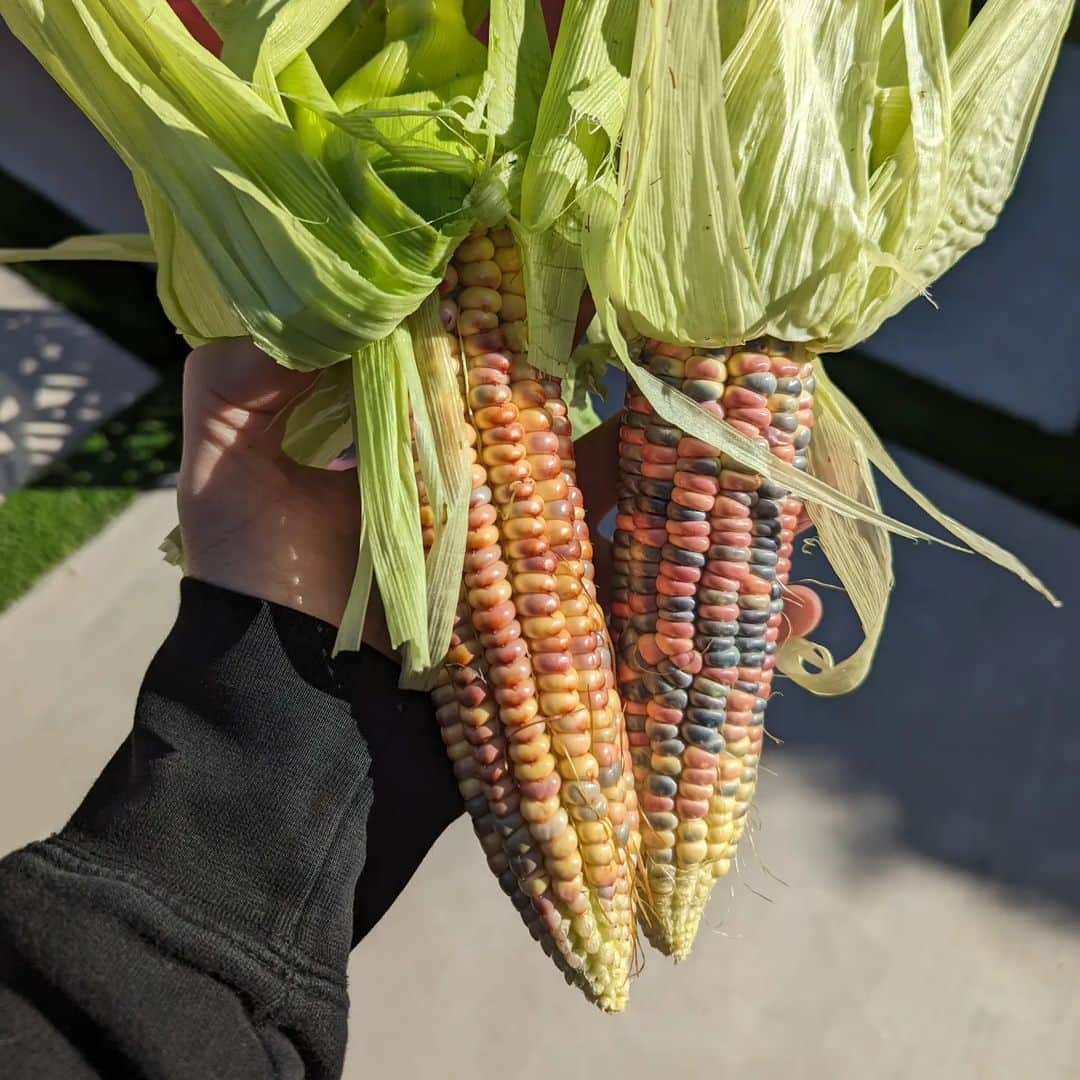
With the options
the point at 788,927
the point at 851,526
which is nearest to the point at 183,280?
the point at 851,526

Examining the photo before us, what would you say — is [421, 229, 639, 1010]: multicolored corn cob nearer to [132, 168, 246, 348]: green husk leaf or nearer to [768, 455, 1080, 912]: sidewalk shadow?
[132, 168, 246, 348]: green husk leaf

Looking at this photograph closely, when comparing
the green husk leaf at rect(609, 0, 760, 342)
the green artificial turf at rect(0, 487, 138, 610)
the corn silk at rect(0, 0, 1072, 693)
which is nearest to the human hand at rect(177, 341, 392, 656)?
the corn silk at rect(0, 0, 1072, 693)

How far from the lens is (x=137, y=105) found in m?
0.86

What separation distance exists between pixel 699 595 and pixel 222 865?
1.79ft

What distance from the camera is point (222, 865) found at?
0.99m

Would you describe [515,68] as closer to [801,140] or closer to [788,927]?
[801,140]

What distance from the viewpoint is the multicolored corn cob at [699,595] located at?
0.99 meters

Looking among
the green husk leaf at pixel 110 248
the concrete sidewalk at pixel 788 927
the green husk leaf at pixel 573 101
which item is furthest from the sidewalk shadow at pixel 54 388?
the green husk leaf at pixel 573 101

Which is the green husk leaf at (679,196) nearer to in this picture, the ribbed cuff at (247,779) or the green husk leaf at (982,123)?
the green husk leaf at (982,123)

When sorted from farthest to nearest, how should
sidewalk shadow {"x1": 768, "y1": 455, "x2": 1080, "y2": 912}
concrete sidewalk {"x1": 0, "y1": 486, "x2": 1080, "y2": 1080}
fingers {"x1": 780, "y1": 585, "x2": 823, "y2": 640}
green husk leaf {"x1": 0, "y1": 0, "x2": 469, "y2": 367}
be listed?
1. sidewalk shadow {"x1": 768, "y1": 455, "x2": 1080, "y2": 912}
2. concrete sidewalk {"x1": 0, "y1": 486, "x2": 1080, "y2": 1080}
3. fingers {"x1": 780, "y1": 585, "x2": 823, "y2": 640}
4. green husk leaf {"x1": 0, "y1": 0, "x2": 469, "y2": 367}

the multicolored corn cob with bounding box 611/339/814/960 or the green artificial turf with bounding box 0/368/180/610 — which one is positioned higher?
the multicolored corn cob with bounding box 611/339/814/960

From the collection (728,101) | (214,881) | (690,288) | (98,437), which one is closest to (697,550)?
(690,288)

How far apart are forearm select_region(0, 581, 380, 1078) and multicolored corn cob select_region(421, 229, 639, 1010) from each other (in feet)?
0.51

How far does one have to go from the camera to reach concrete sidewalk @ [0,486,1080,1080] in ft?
5.91
